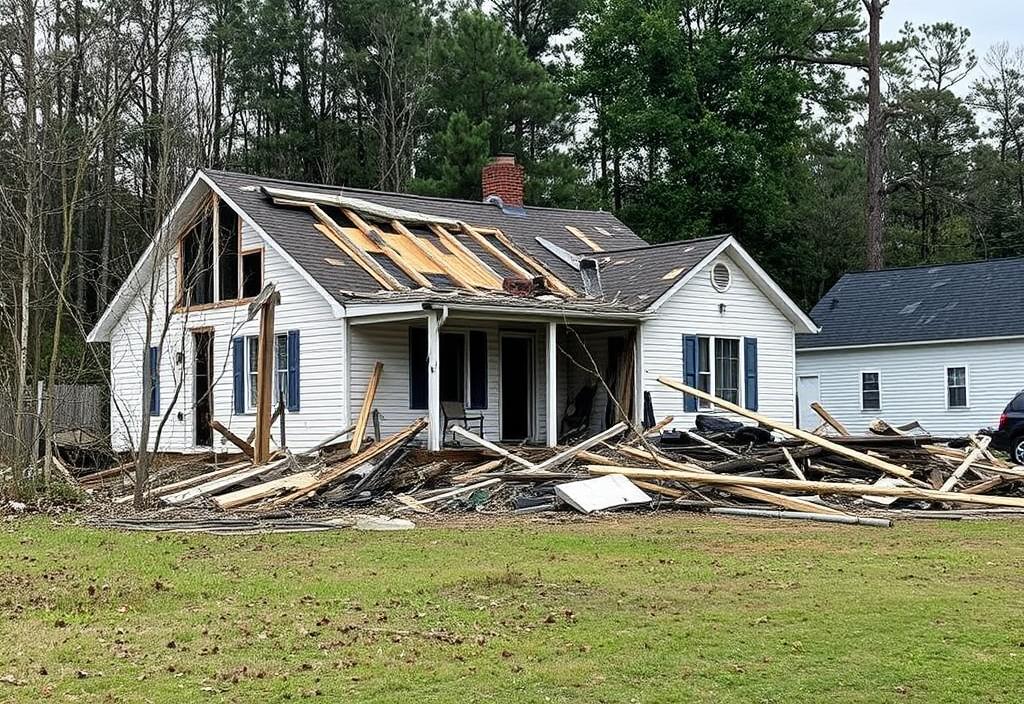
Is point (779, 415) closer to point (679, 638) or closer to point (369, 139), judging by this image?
point (679, 638)

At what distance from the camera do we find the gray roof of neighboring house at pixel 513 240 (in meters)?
21.3

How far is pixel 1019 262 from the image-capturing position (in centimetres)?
3241

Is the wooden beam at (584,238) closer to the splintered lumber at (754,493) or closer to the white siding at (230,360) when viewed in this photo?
the white siding at (230,360)

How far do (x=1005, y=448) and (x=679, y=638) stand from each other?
16385 millimetres

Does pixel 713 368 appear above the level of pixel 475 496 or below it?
above

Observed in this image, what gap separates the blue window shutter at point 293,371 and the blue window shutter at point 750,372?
29.4ft

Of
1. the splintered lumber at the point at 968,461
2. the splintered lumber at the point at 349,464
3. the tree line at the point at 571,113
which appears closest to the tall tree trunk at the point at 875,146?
the tree line at the point at 571,113

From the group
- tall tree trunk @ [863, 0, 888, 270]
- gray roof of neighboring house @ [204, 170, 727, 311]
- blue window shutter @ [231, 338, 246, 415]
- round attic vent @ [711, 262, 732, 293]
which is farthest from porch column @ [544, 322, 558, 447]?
tall tree trunk @ [863, 0, 888, 270]

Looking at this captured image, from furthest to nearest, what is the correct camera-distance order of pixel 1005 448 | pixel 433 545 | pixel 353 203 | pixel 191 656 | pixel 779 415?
pixel 779 415, pixel 353 203, pixel 1005 448, pixel 433 545, pixel 191 656

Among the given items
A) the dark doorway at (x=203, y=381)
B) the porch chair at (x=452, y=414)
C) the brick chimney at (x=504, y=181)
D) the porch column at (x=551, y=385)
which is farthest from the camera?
the brick chimney at (x=504, y=181)

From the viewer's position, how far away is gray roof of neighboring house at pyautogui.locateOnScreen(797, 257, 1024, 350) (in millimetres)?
31344

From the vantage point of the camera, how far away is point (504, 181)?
28641 millimetres

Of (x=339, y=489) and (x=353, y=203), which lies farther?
(x=353, y=203)

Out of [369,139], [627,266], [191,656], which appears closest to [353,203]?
[627,266]
